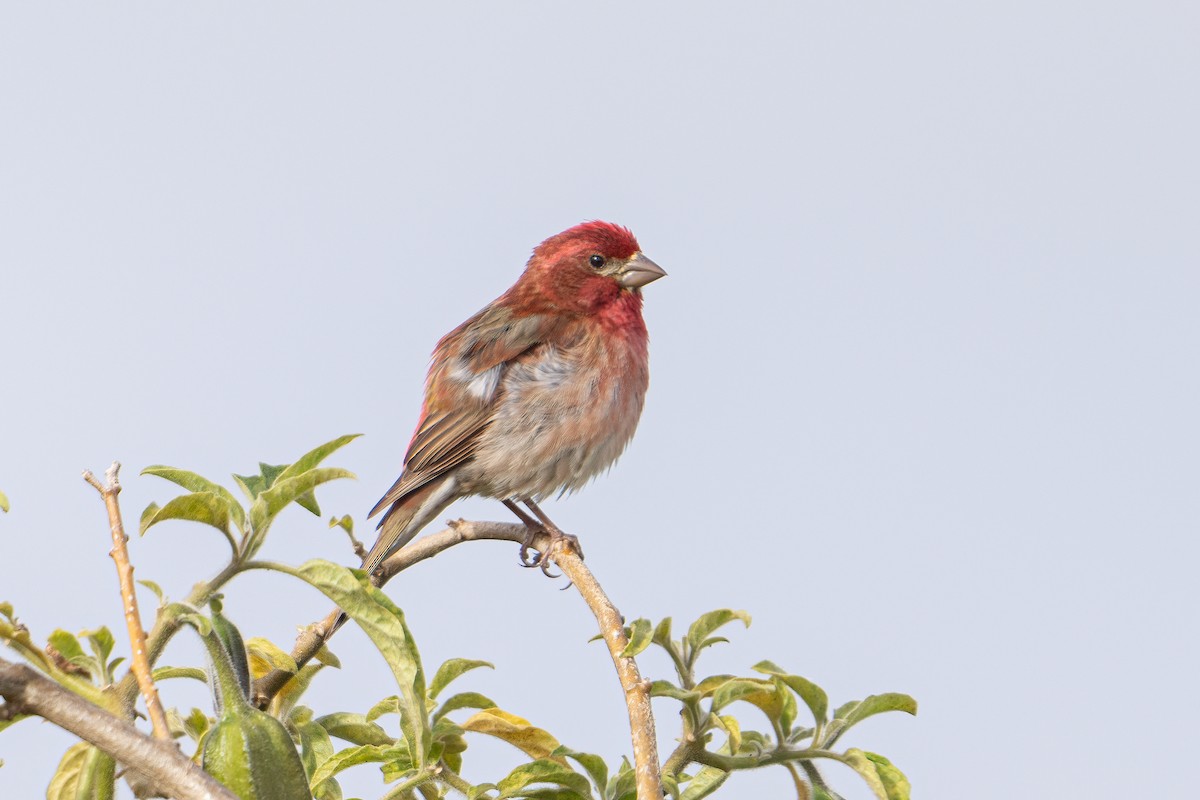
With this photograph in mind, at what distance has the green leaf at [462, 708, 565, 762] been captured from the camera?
2928 mm

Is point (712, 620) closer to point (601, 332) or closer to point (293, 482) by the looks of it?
point (293, 482)

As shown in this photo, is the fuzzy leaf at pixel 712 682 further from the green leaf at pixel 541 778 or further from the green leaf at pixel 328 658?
the green leaf at pixel 328 658

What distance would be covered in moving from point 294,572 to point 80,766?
1.44 ft

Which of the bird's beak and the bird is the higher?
the bird's beak

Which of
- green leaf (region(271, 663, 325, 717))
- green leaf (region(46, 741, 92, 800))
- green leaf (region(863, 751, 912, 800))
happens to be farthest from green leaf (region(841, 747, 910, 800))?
green leaf (region(46, 741, 92, 800))

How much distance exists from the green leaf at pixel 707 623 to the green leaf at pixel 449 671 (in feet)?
1.61

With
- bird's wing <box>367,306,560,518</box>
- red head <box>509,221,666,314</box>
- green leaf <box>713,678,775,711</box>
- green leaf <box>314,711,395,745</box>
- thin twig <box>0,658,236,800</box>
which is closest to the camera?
thin twig <box>0,658,236,800</box>

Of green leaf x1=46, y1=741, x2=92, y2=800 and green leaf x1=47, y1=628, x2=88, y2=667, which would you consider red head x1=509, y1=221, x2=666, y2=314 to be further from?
green leaf x1=46, y1=741, x2=92, y2=800

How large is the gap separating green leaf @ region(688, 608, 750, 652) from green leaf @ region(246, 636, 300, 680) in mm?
765

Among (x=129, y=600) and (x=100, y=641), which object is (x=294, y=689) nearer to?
(x=100, y=641)

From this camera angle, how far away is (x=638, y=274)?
25.3 feet

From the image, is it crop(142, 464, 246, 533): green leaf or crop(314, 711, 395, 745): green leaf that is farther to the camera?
crop(314, 711, 395, 745): green leaf

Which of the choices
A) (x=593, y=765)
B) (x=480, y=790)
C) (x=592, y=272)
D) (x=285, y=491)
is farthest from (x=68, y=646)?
(x=592, y=272)

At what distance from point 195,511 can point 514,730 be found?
2.84 feet
